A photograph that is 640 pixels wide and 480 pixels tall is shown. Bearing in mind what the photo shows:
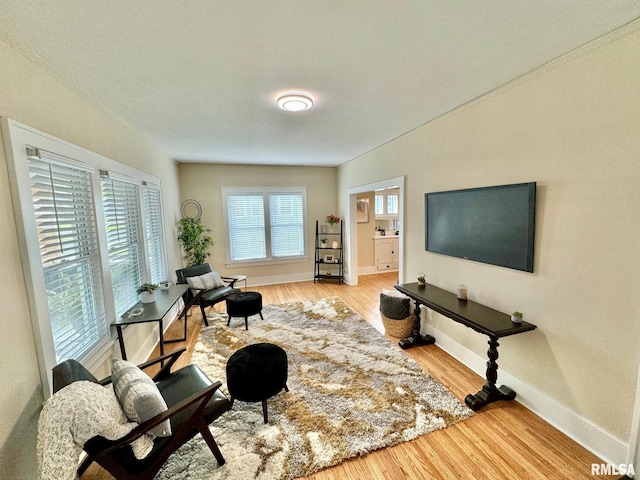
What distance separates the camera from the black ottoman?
1.99 meters

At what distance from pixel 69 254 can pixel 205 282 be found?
221 centimetres

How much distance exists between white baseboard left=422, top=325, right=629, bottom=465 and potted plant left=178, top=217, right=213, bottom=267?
460 centimetres

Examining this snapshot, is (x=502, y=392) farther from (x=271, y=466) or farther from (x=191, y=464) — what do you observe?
(x=191, y=464)

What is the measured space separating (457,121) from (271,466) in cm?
332

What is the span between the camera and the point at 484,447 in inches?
71.1

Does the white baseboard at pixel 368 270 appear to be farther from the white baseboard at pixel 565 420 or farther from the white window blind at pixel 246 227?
the white baseboard at pixel 565 420

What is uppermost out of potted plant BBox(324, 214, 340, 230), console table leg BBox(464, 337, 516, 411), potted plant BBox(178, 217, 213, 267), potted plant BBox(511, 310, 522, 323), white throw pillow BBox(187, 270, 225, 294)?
potted plant BBox(324, 214, 340, 230)

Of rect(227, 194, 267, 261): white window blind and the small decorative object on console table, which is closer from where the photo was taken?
the small decorative object on console table

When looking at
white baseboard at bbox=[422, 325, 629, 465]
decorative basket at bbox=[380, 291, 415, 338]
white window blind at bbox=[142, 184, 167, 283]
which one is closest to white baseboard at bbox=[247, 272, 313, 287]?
white window blind at bbox=[142, 184, 167, 283]

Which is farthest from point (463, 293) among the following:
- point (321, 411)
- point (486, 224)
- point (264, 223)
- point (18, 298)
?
point (264, 223)

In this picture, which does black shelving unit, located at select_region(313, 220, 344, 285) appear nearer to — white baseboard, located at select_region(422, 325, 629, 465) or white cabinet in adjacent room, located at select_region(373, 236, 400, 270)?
white cabinet in adjacent room, located at select_region(373, 236, 400, 270)

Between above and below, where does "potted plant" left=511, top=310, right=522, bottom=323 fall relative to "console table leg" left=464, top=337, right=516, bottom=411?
above

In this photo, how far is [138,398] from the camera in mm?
1395

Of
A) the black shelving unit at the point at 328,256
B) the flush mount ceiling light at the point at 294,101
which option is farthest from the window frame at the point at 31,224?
the black shelving unit at the point at 328,256
